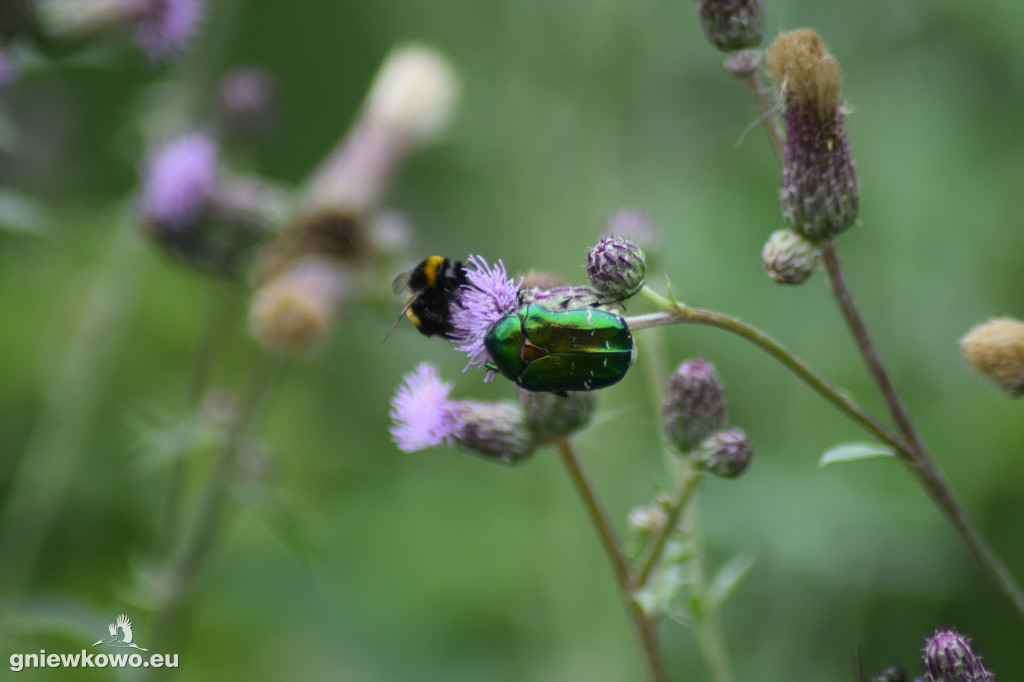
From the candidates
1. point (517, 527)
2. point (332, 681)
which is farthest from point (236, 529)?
point (517, 527)

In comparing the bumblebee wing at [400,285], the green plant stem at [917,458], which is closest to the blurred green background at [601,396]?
the bumblebee wing at [400,285]

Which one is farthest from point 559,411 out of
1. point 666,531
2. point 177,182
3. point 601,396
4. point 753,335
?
point 177,182

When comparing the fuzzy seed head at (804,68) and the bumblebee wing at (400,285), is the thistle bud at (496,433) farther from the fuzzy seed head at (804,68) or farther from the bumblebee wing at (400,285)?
the fuzzy seed head at (804,68)

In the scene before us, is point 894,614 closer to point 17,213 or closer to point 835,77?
point 835,77

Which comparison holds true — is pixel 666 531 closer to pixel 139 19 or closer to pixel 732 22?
pixel 732 22

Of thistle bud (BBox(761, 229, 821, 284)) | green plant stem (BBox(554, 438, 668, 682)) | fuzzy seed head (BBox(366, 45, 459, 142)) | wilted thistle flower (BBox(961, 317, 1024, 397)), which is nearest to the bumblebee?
green plant stem (BBox(554, 438, 668, 682))

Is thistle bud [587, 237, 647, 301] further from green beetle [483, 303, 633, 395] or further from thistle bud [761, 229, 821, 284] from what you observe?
thistle bud [761, 229, 821, 284]
